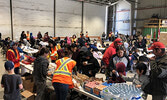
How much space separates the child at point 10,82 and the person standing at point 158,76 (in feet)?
6.79

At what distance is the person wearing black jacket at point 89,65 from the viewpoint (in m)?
3.29

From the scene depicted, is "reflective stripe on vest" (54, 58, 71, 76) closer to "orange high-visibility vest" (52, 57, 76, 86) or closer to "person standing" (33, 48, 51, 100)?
"orange high-visibility vest" (52, 57, 76, 86)

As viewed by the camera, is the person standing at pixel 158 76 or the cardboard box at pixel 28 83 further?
the cardboard box at pixel 28 83

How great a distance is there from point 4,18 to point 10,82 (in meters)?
12.7

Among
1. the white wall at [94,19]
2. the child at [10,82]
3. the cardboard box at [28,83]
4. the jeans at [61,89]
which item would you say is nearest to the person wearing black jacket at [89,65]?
the jeans at [61,89]

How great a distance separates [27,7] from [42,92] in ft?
43.8

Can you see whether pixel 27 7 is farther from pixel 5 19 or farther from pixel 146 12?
pixel 146 12

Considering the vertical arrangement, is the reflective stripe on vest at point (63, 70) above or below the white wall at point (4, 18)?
below

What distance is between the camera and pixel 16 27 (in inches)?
549

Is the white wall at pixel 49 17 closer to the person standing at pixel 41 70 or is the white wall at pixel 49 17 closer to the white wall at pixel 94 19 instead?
the white wall at pixel 94 19

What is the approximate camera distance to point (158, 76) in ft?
6.65

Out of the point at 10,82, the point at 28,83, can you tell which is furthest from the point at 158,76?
the point at 28,83

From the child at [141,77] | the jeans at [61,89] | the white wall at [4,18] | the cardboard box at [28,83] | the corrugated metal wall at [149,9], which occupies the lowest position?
the cardboard box at [28,83]

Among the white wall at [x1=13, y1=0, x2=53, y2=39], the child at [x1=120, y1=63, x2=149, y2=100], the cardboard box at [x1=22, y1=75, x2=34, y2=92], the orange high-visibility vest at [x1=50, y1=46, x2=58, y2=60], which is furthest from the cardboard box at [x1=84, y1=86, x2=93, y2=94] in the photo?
the white wall at [x1=13, y1=0, x2=53, y2=39]
